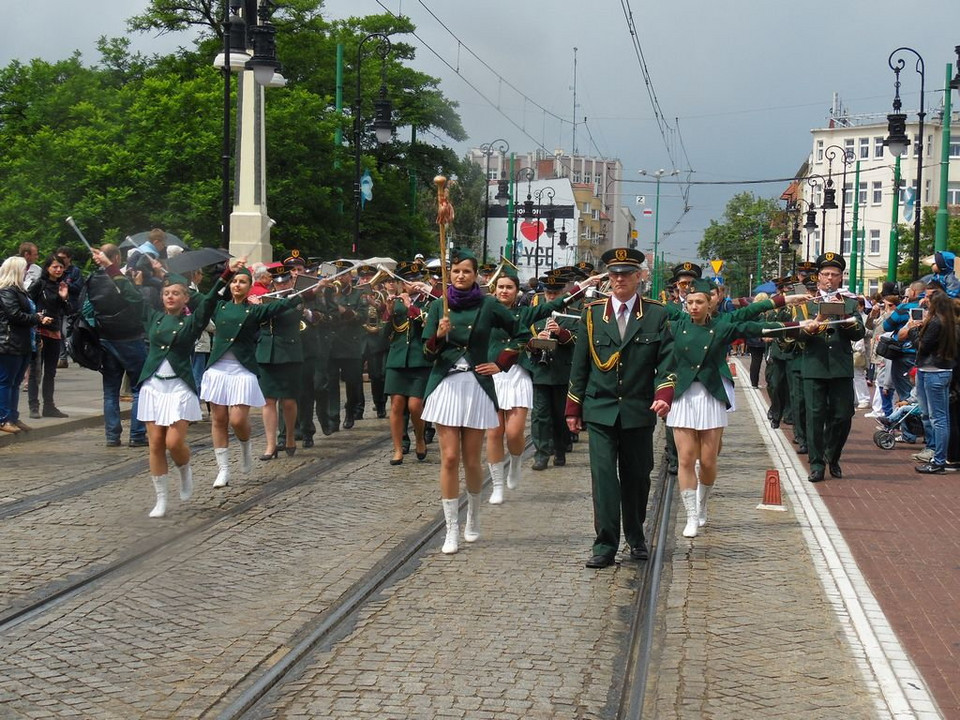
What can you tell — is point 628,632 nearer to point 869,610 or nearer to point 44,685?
point 869,610

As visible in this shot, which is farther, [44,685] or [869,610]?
[869,610]

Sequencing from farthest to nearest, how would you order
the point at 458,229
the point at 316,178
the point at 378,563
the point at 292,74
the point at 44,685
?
the point at 458,229, the point at 292,74, the point at 316,178, the point at 378,563, the point at 44,685

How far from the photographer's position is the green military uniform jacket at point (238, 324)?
12.4m

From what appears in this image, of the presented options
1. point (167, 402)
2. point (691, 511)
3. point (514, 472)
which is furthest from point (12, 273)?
point (691, 511)

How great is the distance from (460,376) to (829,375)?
5.21 m

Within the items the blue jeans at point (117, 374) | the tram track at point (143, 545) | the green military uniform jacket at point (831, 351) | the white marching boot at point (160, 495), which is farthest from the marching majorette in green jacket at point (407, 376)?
the green military uniform jacket at point (831, 351)

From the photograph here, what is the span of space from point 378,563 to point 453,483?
82cm

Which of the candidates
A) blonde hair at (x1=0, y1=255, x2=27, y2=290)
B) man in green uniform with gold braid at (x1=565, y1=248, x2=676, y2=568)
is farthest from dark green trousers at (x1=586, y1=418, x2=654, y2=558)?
blonde hair at (x1=0, y1=255, x2=27, y2=290)

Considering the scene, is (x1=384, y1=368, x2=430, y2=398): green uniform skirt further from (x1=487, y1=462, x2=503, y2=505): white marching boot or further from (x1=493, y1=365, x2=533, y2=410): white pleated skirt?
(x1=487, y1=462, x2=503, y2=505): white marching boot

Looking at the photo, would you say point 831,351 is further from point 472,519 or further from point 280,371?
point 280,371

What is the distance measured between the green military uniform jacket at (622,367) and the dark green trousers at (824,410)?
482 cm

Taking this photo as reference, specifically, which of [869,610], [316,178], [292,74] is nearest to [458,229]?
[292,74]

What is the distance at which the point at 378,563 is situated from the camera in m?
8.95

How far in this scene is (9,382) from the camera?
15.0 metres
